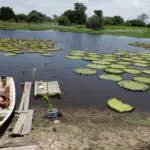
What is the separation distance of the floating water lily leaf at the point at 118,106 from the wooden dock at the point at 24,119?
354cm

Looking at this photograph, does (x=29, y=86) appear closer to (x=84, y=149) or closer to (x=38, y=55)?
(x=84, y=149)

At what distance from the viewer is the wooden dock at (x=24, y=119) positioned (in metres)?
7.48

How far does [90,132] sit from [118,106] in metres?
2.76

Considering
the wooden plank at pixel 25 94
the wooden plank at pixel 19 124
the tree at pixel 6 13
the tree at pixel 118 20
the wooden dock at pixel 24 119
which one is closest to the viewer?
the wooden plank at pixel 19 124

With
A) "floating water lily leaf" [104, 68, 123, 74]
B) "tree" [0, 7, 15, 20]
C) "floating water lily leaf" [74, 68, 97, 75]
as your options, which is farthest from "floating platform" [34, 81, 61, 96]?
"tree" [0, 7, 15, 20]

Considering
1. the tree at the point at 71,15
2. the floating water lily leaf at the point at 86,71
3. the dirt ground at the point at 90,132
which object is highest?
the tree at the point at 71,15

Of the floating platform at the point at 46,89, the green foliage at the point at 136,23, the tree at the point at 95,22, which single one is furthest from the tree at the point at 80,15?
the floating platform at the point at 46,89

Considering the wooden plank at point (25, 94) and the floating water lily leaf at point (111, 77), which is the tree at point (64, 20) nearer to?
the floating water lily leaf at point (111, 77)

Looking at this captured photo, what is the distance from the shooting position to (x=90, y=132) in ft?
26.0

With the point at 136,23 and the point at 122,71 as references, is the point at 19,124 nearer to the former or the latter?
the point at 122,71

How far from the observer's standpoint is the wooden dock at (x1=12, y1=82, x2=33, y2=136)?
7.48 m

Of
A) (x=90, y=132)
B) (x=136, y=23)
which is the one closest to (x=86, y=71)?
(x=90, y=132)

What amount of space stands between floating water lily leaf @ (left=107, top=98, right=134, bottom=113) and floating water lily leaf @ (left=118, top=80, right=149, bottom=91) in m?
2.33

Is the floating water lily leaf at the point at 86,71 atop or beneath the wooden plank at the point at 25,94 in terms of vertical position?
atop
